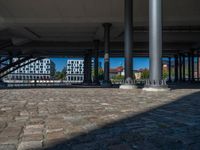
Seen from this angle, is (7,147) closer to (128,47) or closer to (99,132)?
(99,132)

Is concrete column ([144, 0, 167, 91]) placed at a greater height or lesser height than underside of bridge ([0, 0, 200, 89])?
lesser

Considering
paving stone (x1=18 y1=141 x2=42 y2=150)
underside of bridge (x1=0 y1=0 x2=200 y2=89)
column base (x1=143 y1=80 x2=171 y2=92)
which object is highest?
underside of bridge (x1=0 y1=0 x2=200 y2=89)

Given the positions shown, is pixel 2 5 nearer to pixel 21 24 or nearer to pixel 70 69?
pixel 21 24

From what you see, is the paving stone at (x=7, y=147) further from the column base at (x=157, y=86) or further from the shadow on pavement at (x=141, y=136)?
the column base at (x=157, y=86)

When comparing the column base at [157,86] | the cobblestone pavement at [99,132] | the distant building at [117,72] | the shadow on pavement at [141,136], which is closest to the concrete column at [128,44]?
the column base at [157,86]

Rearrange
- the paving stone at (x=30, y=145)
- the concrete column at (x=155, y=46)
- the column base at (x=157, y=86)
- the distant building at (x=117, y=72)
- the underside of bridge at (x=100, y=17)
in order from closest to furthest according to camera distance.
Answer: the paving stone at (x=30, y=145) < the column base at (x=157, y=86) < the concrete column at (x=155, y=46) < the underside of bridge at (x=100, y=17) < the distant building at (x=117, y=72)

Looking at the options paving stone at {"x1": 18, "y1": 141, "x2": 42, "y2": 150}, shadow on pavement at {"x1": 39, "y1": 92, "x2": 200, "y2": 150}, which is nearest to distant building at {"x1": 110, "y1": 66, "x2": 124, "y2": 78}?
shadow on pavement at {"x1": 39, "y1": 92, "x2": 200, "y2": 150}

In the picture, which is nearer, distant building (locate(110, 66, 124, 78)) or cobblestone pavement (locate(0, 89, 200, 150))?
cobblestone pavement (locate(0, 89, 200, 150))

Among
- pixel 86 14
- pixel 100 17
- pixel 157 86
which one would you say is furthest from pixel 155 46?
pixel 100 17

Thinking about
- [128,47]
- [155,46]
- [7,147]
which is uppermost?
[128,47]

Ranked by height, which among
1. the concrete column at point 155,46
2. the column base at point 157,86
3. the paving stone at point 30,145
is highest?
the concrete column at point 155,46

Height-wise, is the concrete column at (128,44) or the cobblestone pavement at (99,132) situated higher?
the concrete column at (128,44)

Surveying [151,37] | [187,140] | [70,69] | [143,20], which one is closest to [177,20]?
[143,20]

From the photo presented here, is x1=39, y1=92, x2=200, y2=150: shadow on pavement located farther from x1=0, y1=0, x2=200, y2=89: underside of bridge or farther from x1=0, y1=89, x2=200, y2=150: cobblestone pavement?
x1=0, y1=0, x2=200, y2=89: underside of bridge
